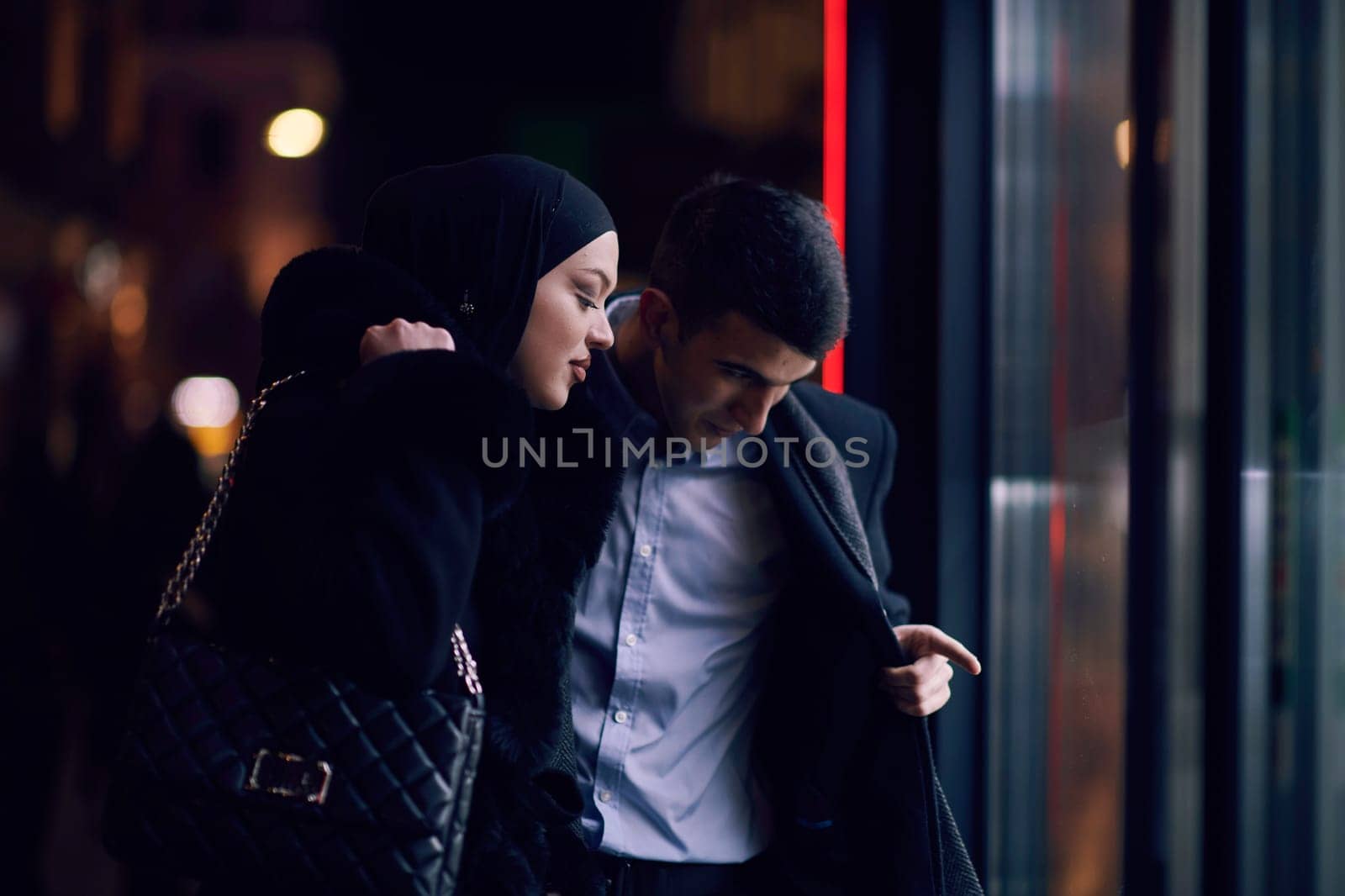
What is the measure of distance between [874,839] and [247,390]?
7587 millimetres

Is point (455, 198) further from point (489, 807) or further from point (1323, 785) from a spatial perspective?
point (1323, 785)

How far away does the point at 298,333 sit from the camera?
46.1 inches

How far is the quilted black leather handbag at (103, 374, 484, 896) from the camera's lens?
1.04 meters

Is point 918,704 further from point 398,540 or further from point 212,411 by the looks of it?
point 212,411

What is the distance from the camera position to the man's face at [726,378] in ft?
4.84

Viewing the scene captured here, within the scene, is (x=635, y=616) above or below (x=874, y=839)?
above

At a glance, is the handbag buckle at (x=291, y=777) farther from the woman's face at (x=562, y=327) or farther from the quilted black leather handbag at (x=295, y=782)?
the woman's face at (x=562, y=327)

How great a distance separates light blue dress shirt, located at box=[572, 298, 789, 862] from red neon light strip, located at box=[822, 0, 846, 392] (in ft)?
2.62

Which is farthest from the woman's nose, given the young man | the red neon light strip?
the red neon light strip

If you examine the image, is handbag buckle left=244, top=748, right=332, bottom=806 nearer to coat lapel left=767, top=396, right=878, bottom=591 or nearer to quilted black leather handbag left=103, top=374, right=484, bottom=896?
quilted black leather handbag left=103, top=374, right=484, bottom=896

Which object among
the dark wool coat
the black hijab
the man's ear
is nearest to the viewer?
the dark wool coat

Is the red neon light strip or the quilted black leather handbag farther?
the red neon light strip

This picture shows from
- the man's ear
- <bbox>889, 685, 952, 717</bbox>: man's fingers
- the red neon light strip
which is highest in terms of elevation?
the red neon light strip

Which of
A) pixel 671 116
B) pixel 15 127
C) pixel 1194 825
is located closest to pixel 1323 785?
pixel 1194 825
